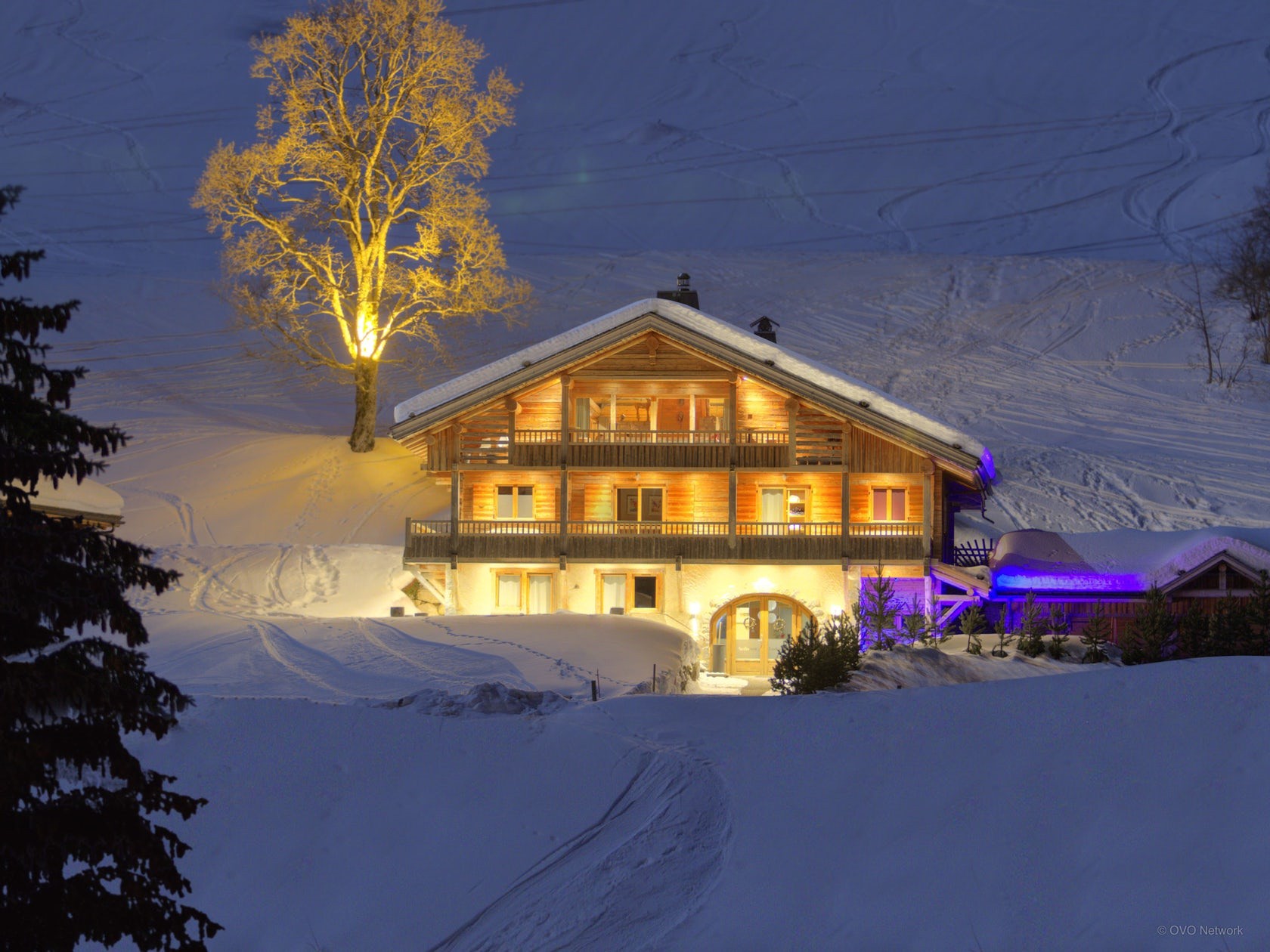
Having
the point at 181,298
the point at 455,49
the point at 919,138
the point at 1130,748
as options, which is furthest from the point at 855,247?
the point at 1130,748

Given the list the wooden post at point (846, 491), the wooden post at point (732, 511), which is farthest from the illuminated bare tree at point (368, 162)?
the wooden post at point (846, 491)

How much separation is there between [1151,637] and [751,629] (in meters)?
13.6

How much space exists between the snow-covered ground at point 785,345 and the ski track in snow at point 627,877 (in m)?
0.05

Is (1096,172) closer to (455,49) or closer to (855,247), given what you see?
(855,247)

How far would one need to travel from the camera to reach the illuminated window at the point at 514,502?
3850 cm

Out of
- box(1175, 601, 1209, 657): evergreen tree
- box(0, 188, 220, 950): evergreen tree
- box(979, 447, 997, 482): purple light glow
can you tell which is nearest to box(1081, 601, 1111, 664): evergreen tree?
box(1175, 601, 1209, 657): evergreen tree

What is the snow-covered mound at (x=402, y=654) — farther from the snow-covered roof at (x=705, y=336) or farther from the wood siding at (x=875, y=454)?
the wood siding at (x=875, y=454)

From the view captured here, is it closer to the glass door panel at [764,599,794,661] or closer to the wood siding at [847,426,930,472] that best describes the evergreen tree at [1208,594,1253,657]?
the wood siding at [847,426,930,472]

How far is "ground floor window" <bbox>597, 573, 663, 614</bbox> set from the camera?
1460 inches

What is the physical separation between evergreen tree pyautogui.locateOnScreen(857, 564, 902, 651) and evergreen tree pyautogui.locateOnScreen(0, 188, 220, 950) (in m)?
18.2

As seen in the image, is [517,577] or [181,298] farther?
[181,298]

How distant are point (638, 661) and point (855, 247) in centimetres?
6297

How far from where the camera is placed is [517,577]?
3772cm

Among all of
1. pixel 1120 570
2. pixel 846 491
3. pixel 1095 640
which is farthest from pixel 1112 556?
pixel 1095 640
